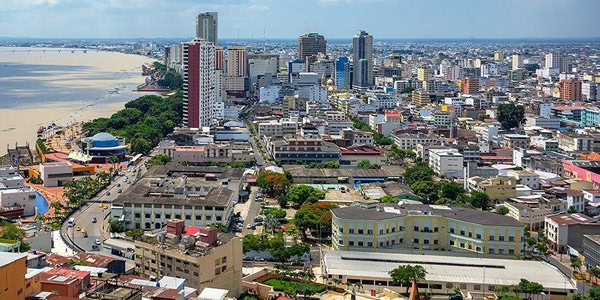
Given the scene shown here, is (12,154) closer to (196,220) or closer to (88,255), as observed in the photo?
(196,220)

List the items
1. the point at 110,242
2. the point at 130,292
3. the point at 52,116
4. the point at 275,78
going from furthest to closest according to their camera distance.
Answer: the point at 275,78 < the point at 52,116 < the point at 110,242 < the point at 130,292

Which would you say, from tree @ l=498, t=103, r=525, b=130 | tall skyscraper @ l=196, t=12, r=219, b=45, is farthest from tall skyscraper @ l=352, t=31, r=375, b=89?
tree @ l=498, t=103, r=525, b=130

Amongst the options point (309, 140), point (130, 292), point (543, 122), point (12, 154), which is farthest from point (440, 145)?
point (130, 292)

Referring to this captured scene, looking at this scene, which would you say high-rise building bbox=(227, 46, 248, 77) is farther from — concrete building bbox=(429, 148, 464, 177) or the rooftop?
the rooftop

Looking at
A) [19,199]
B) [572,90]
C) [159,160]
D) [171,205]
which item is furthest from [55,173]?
[572,90]

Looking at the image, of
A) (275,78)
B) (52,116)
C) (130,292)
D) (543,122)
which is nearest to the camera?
(130,292)

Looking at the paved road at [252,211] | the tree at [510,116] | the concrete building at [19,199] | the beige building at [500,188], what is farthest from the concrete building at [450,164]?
the concrete building at [19,199]
